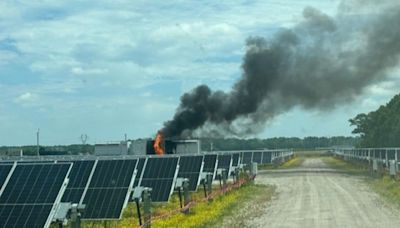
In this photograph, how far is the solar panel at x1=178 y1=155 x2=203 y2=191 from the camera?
109ft

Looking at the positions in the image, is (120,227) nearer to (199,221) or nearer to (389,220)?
(199,221)

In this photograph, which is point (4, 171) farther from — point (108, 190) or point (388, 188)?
point (388, 188)

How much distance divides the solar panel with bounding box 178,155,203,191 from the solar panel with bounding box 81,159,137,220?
996 cm

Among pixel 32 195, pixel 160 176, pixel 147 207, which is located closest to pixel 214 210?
pixel 160 176

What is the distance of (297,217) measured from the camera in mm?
26812

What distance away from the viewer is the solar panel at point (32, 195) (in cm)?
1564

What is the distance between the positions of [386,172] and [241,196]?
19.4 metres

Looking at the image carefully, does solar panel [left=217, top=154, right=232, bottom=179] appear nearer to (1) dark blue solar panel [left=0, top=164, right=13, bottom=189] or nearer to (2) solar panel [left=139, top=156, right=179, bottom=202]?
(2) solar panel [left=139, top=156, right=179, bottom=202]

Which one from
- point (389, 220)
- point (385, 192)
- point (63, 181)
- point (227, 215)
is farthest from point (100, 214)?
point (385, 192)

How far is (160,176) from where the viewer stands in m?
27.8

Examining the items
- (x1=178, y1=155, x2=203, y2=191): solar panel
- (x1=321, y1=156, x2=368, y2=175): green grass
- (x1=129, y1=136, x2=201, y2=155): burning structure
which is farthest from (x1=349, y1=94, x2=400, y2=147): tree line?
(x1=178, y1=155, x2=203, y2=191): solar panel

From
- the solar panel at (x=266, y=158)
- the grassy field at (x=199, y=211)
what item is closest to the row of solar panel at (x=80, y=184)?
the grassy field at (x=199, y=211)

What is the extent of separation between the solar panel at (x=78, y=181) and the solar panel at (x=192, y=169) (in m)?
10.0

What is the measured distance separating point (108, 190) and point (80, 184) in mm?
948
